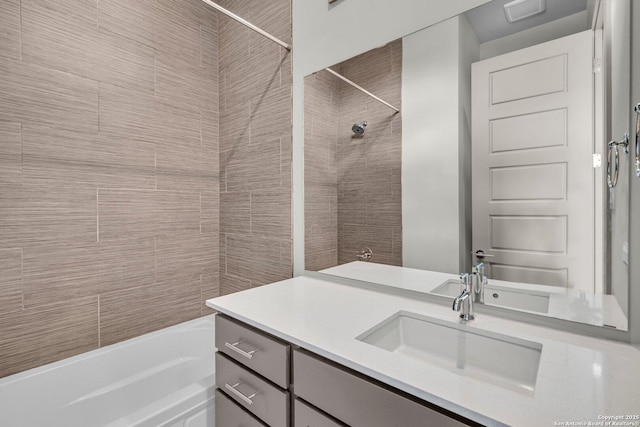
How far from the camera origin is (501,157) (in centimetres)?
108

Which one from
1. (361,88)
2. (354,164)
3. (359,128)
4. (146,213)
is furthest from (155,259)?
(361,88)

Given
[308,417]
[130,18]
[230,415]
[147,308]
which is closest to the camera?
[308,417]

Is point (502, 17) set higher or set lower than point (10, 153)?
higher

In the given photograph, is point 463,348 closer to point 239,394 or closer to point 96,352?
point 239,394

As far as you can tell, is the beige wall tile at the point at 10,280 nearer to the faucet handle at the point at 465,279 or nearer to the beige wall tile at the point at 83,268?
the beige wall tile at the point at 83,268

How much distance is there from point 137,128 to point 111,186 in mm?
390

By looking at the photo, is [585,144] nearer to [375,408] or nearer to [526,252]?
[526,252]

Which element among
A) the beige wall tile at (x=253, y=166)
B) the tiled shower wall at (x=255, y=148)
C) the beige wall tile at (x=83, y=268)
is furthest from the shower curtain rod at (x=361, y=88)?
the beige wall tile at (x=83, y=268)

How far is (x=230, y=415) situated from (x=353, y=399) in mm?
676

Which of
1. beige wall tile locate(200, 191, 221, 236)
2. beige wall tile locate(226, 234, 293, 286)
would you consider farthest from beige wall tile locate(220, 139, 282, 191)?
beige wall tile locate(226, 234, 293, 286)

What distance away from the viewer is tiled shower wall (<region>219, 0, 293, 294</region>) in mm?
1825

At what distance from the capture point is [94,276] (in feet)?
5.69

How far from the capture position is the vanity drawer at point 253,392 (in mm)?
997

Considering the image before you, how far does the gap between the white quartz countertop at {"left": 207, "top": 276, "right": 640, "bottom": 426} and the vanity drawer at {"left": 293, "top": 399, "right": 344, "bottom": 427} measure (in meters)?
0.18
